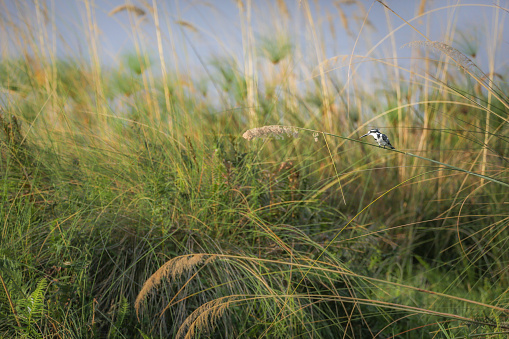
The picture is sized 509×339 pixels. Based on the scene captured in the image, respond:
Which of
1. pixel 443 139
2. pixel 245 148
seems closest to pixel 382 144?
pixel 245 148

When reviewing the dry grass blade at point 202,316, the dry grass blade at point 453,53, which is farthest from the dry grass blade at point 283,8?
the dry grass blade at point 202,316

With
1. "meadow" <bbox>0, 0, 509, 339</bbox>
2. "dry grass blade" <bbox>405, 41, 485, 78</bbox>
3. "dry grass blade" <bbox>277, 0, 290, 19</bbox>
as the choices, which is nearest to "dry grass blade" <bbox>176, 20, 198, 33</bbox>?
"meadow" <bbox>0, 0, 509, 339</bbox>

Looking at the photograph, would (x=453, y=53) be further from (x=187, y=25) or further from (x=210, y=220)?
(x=187, y=25)

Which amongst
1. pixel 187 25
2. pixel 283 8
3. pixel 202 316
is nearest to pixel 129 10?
pixel 187 25

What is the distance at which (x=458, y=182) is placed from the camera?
2.79 meters

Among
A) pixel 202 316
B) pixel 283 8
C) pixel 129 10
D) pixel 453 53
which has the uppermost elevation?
pixel 129 10

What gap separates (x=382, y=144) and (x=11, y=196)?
145 cm

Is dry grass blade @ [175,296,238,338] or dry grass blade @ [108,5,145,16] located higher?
dry grass blade @ [108,5,145,16]

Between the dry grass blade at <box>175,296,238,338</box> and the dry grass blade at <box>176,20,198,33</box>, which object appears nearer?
the dry grass blade at <box>175,296,238,338</box>

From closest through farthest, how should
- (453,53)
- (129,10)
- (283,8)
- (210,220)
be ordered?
(453,53)
(210,220)
(129,10)
(283,8)

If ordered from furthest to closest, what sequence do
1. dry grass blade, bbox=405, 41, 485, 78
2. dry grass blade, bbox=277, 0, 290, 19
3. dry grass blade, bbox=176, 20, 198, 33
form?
dry grass blade, bbox=277, 0, 290, 19 < dry grass blade, bbox=176, 20, 198, 33 < dry grass blade, bbox=405, 41, 485, 78

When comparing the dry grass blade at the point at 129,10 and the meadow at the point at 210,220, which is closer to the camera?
the meadow at the point at 210,220

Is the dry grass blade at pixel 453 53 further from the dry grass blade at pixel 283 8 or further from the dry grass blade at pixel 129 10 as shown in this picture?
the dry grass blade at pixel 283 8

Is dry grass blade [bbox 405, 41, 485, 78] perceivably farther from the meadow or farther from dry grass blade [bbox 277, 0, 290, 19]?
dry grass blade [bbox 277, 0, 290, 19]
